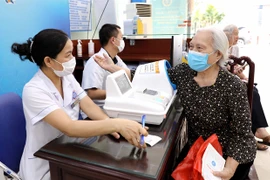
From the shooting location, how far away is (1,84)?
203 centimetres

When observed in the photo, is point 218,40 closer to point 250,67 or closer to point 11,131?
point 250,67

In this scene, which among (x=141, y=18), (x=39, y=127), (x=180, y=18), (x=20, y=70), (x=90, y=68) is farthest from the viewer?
(x=180, y=18)

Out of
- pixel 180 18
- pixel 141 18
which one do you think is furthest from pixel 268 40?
pixel 141 18

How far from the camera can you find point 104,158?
2.92 ft

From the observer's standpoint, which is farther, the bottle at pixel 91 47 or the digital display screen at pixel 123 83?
the bottle at pixel 91 47

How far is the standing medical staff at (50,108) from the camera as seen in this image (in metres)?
0.99

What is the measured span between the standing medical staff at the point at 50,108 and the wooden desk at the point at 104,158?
0.05 meters

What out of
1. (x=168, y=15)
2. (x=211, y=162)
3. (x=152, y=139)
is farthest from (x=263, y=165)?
(x=168, y=15)

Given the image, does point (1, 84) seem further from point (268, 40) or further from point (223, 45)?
point (268, 40)

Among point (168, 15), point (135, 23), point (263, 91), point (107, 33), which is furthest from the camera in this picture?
point (263, 91)

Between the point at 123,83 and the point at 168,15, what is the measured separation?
10.2 feet

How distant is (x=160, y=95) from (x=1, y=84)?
158 centimetres

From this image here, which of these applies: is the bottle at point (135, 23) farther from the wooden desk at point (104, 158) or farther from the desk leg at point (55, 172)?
the desk leg at point (55, 172)

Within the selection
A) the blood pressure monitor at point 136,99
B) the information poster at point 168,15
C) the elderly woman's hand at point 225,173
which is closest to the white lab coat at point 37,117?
the blood pressure monitor at point 136,99
